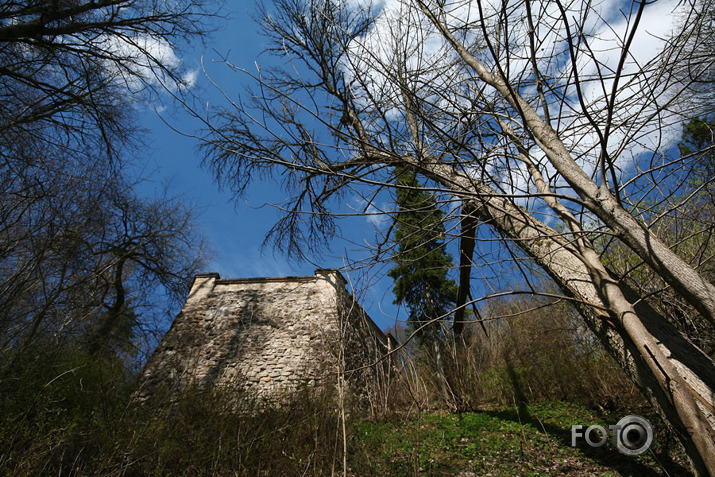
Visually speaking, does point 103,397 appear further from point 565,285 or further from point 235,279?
point 235,279

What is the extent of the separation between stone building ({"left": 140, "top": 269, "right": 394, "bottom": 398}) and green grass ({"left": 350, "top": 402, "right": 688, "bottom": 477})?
2.93 meters

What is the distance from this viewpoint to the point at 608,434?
4.38m

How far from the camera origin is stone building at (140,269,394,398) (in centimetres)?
831

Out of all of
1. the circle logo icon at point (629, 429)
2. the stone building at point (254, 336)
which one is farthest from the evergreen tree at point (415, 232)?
the stone building at point (254, 336)

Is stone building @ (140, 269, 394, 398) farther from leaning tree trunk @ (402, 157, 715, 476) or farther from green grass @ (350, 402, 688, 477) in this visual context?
leaning tree trunk @ (402, 157, 715, 476)

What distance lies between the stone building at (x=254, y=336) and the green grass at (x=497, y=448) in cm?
293

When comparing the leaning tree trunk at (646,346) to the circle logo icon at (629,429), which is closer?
the leaning tree trunk at (646,346)

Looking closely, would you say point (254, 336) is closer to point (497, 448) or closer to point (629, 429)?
point (497, 448)

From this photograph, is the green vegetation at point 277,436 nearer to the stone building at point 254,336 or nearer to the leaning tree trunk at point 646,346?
the leaning tree trunk at point 646,346

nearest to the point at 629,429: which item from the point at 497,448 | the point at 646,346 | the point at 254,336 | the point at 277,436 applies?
the point at 646,346

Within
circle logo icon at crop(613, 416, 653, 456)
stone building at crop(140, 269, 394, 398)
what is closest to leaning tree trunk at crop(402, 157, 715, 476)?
circle logo icon at crop(613, 416, 653, 456)

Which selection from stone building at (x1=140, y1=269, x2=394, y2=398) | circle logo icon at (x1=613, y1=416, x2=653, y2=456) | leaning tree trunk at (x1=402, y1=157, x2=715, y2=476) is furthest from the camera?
stone building at (x1=140, y1=269, x2=394, y2=398)

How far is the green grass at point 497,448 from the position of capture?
3555mm

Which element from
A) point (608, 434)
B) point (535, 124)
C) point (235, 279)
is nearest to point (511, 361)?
point (608, 434)
